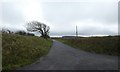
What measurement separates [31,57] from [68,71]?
612 cm

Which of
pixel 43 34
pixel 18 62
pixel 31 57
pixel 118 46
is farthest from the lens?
pixel 43 34

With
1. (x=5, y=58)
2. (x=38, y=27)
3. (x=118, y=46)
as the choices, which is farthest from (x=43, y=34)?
(x=5, y=58)

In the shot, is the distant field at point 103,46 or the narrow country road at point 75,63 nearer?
the narrow country road at point 75,63

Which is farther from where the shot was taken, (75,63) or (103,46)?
(103,46)

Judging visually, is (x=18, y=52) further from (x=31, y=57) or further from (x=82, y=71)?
(x=82, y=71)

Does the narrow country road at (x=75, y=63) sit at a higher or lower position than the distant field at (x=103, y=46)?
lower

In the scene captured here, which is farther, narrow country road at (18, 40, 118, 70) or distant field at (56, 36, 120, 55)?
distant field at (56, 36, 120, 55)

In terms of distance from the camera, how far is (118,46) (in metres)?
21.0

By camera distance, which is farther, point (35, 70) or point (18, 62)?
point (18, 62)

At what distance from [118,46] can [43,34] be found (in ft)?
194

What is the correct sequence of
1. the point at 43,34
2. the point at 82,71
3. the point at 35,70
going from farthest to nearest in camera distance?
the point at 43,34 < the point at 35,70 < the point at 82,71

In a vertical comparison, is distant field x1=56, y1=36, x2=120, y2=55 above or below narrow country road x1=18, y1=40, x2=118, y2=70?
above

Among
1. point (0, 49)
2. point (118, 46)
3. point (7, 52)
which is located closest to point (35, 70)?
point (7, 52)

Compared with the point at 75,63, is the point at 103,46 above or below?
above
